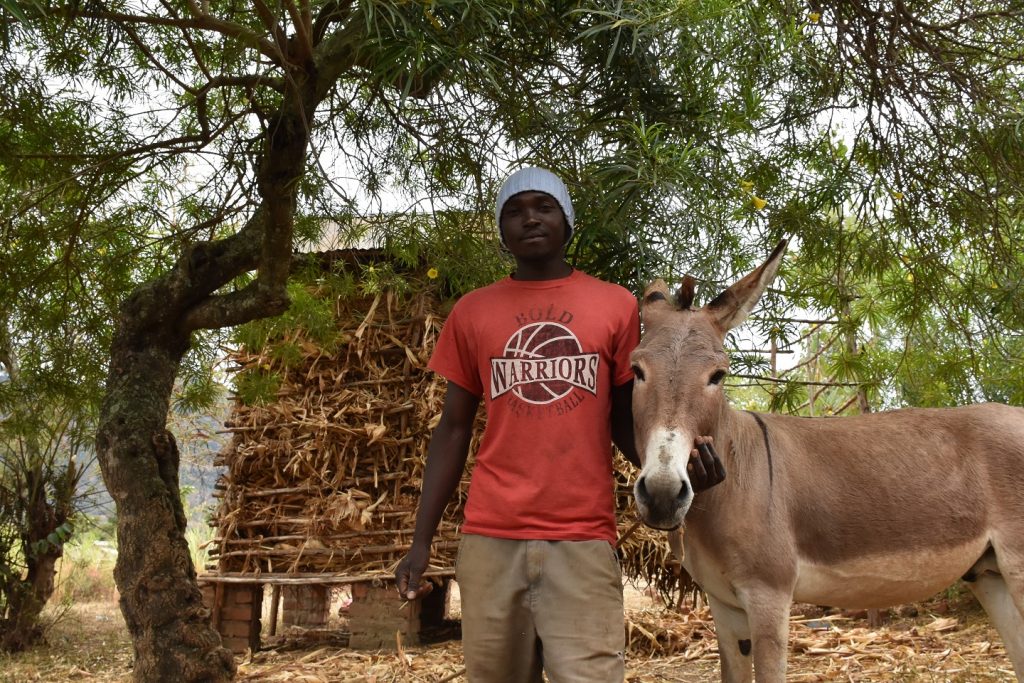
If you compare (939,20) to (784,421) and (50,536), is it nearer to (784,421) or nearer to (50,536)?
(784,421)

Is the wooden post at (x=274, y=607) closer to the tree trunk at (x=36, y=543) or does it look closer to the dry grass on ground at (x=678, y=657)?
the dry grass on ground at (x=678, y=657)

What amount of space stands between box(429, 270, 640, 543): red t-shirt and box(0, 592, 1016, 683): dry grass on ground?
284cm

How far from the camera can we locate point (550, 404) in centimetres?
288

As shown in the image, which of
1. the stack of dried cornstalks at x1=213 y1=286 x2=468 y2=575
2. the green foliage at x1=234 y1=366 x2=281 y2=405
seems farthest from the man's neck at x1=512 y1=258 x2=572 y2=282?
the stack of dried cornstalks at x1=213 y1=286 x2=468 y2=575

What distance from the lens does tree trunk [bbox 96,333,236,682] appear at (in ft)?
16.4

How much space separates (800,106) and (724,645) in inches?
138

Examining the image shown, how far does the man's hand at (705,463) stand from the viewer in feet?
8.83

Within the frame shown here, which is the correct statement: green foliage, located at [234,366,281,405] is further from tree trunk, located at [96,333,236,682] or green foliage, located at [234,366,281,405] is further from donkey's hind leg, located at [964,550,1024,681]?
donkey's hind leg, located at [964,550,1024,681]

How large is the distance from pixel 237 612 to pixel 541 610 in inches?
225

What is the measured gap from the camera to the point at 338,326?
8.09 metres

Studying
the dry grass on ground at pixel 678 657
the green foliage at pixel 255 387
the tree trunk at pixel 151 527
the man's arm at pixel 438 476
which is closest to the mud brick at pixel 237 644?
the dry grass on ground at pixel 678 657

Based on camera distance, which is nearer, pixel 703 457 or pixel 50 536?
pixel 703 457

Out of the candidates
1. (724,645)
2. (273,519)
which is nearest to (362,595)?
(273,519)

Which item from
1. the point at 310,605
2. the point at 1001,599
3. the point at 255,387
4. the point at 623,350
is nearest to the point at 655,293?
the point at 623,350
